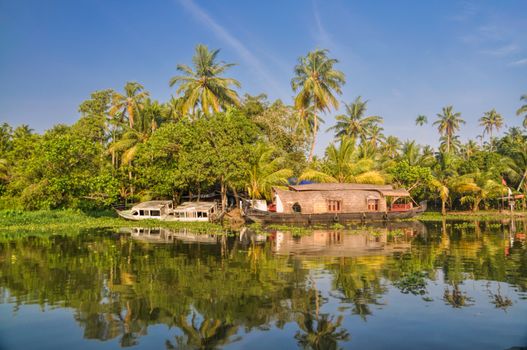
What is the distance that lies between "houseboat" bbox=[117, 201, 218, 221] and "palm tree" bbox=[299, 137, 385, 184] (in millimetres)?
10699

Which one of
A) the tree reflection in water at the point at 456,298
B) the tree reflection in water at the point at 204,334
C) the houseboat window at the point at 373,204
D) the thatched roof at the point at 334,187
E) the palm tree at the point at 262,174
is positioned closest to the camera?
the tree reflection in water at the point at 204,334

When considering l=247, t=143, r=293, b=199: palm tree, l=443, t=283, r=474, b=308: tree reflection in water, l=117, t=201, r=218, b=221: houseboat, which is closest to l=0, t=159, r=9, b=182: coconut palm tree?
l=117, t=201, r=218, b=221: houseboat

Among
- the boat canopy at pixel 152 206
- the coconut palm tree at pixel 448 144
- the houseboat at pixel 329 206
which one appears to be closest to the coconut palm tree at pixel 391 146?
the coconut palm tree at pixel 448 144

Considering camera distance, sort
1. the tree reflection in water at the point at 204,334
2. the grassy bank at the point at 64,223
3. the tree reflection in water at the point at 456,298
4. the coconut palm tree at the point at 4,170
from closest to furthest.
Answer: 1. the tree reflection in water at the point at 204,334
2. the tree reflection in water at the point at 456,298
3. the grassy bank at the point at 64,223
4. the coconut palm tree at the point at 4,170

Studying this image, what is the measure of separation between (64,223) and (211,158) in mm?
12140

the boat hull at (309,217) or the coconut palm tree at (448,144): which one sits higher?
the coconut palm tree at (448,144)

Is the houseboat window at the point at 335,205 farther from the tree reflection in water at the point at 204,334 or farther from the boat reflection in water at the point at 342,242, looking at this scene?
the tree reflection in water at the point at 204,334

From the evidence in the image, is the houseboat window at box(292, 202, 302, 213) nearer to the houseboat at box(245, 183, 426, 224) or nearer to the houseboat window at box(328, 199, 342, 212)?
the houseboat at box(245, 183, 426, 224)

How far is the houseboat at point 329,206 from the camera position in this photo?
32.3m

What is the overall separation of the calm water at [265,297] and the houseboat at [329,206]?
1280cm

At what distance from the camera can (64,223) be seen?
3061 centimetres

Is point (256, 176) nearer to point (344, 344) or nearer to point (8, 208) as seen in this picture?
point (8, 208)

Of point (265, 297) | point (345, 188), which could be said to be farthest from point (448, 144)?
point (265, 297)

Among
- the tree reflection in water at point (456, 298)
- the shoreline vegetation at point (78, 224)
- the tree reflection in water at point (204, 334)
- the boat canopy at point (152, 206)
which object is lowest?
the tree reflection in water at point (204, 334)
